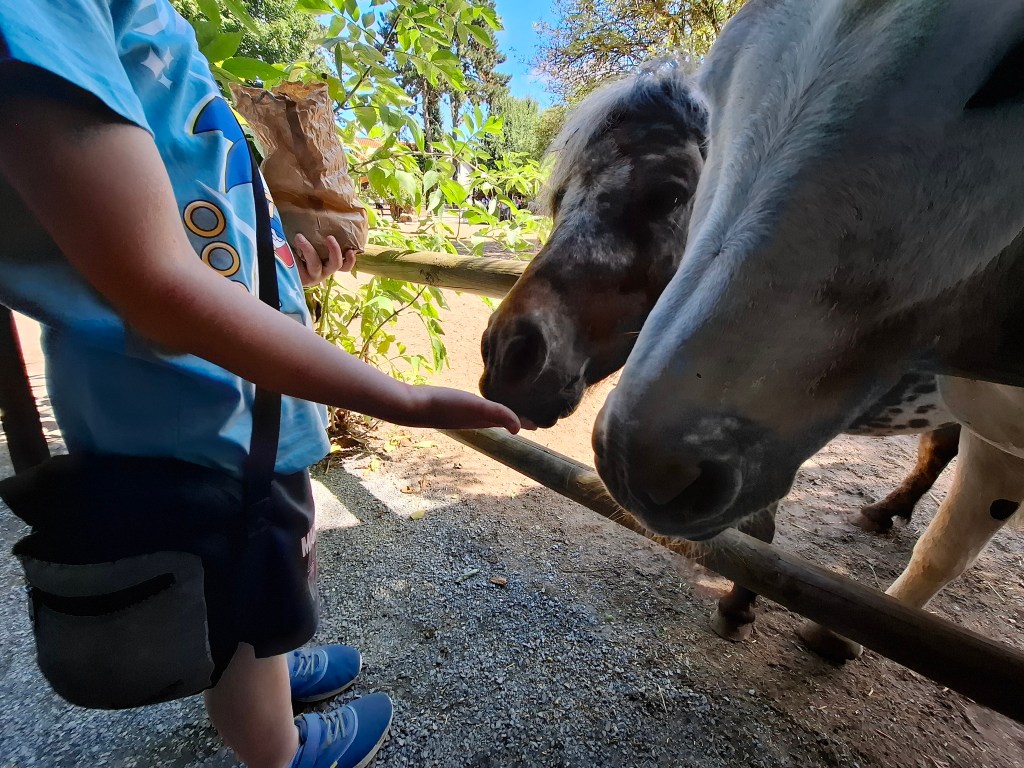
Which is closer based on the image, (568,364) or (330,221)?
(330,221)

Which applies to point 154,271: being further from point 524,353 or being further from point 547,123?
point 547,123

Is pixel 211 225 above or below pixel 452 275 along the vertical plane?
above

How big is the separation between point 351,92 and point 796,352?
7.92 feet

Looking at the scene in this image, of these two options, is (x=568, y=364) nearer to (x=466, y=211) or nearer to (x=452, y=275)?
(x=452, y=275)

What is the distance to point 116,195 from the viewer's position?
0.52m

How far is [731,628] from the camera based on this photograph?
6.60 feet

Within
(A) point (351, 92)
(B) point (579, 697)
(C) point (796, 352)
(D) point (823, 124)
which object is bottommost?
(B) point (579, 697)

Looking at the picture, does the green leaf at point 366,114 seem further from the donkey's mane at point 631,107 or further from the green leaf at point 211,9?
the donkey's mane at point 631,107

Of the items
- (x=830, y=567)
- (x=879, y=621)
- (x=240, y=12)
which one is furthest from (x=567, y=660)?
(x=240, y=12)

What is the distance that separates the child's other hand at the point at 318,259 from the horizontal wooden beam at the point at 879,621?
0.94 meters

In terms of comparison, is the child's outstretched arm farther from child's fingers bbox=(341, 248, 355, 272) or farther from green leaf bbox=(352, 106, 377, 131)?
green leaf bbox=(352, 106, 377, 131)

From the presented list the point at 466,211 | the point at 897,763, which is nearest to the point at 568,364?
the point at 897,763

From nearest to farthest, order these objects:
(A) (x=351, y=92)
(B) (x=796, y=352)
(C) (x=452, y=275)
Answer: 1. (B) (x=796, y=352)
2. (C) (x=452, y=275)
3. (A) (x=351, y=92)

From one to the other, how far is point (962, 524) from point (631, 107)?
1845 millimetres
